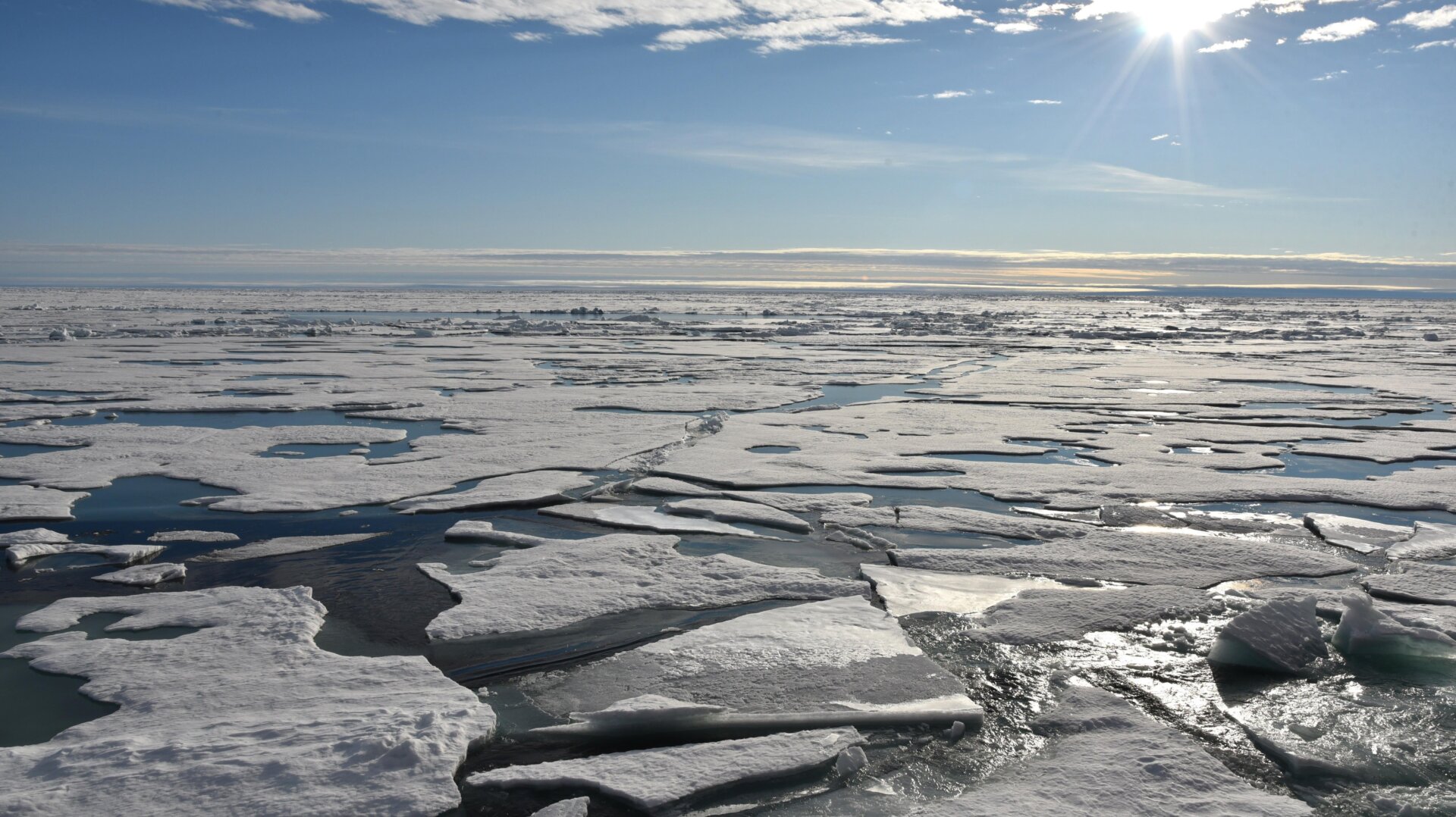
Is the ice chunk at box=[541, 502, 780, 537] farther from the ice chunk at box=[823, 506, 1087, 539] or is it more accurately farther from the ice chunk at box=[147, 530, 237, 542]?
the ice chunk at box=[147, 530, 237, 542]

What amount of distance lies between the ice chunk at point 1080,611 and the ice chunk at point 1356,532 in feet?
4.58

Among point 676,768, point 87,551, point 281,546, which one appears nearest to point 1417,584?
point 676,768

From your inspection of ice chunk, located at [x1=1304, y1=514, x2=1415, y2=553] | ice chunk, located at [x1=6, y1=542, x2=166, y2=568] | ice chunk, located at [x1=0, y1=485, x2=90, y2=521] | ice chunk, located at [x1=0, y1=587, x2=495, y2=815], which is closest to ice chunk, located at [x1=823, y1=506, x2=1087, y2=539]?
ice chunk, located at [x1=1304, y1=514, x2=1415, y2=553]

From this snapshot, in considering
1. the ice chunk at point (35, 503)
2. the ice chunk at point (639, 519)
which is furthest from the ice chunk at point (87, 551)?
the ice chunk at point (639, 519)

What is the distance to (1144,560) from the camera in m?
4.64

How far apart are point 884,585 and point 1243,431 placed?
5811 mm

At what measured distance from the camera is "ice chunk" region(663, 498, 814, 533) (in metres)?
5.32

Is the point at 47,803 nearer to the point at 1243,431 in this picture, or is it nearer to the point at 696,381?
the point at 1243,431

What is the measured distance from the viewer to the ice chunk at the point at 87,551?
447 centimetres

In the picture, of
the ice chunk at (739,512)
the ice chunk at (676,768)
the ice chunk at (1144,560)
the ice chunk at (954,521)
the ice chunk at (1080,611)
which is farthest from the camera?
the ice chunk at (739,512)

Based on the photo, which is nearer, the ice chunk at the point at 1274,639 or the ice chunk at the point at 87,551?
the ice chunk at the point at 1274,639

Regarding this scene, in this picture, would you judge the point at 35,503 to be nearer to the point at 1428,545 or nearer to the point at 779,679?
the point at 779,679

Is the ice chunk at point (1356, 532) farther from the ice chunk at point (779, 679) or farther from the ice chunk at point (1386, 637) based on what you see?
the ice chunk at point (779, 679)

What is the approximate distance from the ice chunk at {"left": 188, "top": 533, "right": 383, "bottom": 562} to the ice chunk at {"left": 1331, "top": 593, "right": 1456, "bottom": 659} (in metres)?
4.43
